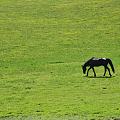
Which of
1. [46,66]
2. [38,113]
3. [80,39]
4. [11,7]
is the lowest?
[38,113]

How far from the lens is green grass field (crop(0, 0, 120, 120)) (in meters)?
23.6

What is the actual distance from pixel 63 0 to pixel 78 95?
196 feet

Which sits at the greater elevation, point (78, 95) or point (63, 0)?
point (63, 0)

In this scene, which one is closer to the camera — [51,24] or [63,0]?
[51,24]

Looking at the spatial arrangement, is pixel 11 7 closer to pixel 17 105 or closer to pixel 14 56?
pixel 14 56

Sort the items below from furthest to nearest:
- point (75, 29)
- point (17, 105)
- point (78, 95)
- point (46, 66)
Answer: point (75, 29) → point (46, 66) → point (78, 95) → point (17, 105)

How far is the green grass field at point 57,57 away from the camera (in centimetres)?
2358

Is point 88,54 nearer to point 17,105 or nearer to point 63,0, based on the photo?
point 17,105

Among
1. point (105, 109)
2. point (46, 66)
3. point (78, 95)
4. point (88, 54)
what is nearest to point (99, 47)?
point (88, 54)

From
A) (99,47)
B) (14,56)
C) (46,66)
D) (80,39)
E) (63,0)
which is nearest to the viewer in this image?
(46,66)

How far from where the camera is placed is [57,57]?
46.0m

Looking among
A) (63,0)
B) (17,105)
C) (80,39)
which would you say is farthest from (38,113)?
(63,0)

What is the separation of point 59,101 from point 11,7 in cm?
5550

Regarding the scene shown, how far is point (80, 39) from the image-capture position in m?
57.3
